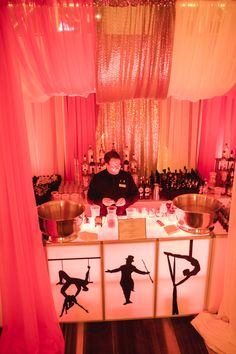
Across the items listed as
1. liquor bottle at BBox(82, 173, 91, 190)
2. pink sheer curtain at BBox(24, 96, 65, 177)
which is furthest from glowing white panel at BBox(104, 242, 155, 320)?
pink sheer curtain at BBox(24, 96, 65, 177)

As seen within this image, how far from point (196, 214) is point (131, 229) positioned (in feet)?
1.75

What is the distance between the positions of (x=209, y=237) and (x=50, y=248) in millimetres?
1319

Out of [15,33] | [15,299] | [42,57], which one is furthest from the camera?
[15,299]

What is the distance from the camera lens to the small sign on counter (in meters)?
2.51

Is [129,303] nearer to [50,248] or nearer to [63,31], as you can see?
[50,248]

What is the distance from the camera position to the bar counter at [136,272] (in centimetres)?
257

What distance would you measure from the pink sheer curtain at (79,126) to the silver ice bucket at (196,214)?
204cm

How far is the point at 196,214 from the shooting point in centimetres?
246

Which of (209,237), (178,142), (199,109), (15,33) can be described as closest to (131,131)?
(178,142)

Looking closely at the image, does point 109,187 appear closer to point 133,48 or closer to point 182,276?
point 182,276

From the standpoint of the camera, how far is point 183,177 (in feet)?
14.2

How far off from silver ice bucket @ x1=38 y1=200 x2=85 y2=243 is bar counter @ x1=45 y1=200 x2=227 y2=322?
8 cm

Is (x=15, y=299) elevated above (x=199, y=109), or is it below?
below

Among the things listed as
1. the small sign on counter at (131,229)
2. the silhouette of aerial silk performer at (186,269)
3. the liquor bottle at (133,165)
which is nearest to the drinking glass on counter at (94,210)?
the small sign on counter at (131,229)
